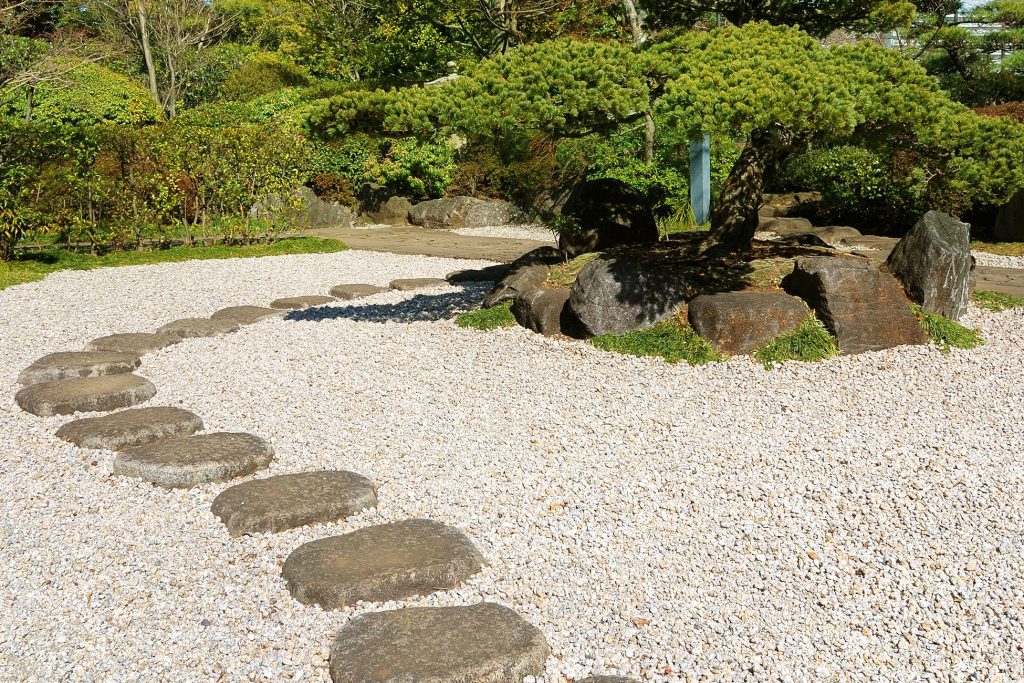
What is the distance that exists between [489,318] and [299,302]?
2.54 metres

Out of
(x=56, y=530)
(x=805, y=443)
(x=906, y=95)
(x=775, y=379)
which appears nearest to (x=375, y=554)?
(x=56, y=530)

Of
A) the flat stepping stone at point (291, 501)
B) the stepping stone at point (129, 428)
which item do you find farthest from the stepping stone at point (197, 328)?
the flat stepping stone at point (291, 501)

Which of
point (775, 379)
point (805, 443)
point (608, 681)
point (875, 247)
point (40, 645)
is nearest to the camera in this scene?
point (608, 681)

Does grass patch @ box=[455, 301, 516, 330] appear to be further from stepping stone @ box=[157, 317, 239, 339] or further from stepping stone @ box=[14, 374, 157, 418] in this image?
stepping stone @ box=[14, 374, 157, 418]

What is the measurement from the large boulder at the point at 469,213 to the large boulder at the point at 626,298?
10.3 m

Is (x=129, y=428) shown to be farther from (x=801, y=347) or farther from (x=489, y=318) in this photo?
(x=801, y=347)

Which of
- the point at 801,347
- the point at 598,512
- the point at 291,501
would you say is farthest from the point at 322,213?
the point at 598,512

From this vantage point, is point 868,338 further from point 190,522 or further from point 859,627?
point 190,522

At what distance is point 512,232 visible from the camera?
1587 centimetres

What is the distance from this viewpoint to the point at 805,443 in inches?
181

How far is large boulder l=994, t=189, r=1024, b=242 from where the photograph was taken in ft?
37.9

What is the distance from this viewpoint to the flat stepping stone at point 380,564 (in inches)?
123

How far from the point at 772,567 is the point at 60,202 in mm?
11090

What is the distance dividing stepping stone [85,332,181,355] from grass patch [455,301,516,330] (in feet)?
7.75
